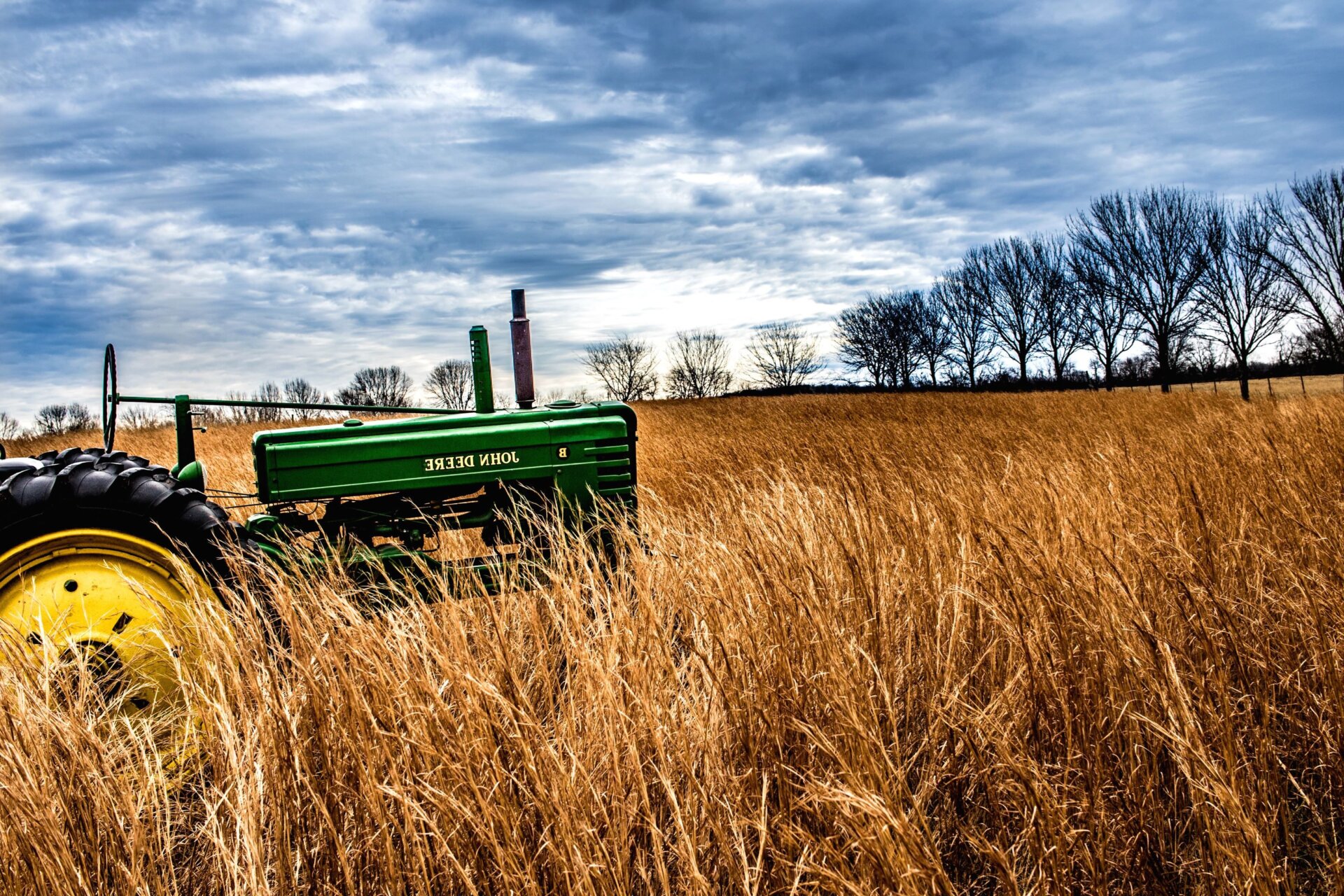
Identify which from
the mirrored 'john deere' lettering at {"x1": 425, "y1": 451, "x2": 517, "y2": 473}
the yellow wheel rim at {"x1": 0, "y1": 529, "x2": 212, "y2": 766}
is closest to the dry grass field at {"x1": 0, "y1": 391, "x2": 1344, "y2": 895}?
the yellow wheel rim at {"x1": 0, "y1": 529, "x2": 212, "y2": 766}

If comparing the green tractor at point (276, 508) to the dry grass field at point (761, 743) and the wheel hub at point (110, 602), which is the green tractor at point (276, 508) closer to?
the wheel hub at point (110, 602)

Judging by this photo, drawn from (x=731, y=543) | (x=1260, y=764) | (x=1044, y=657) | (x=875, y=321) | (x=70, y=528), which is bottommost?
(x=1260, y=764)

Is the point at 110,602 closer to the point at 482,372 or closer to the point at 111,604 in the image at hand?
the point at 111,604

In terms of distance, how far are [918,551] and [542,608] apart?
1616 mm

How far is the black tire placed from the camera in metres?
2.59

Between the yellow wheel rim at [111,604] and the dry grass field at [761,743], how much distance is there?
314 millimetres

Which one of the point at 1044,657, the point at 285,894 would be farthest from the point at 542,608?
the point at 1044,657

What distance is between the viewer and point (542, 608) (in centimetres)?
302

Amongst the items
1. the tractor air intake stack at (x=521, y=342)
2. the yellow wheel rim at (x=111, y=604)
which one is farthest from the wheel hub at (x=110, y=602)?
the tractor air intake stack at (x=521, y=342)

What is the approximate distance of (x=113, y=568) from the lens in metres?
2.65

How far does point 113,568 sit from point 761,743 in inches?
86.6

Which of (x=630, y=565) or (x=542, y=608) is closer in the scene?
(x=542, y=608)

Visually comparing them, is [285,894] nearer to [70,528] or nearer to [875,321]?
[70,528]

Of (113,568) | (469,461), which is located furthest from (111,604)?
(469,461)
